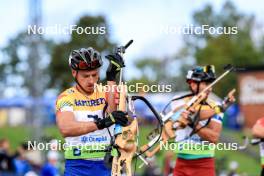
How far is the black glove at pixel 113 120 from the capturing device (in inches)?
284

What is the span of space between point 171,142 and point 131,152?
123 inches

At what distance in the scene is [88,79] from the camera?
25.7 feet

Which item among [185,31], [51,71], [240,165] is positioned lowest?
[240,165]

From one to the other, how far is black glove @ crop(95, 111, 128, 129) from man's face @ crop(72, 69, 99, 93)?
2.13ft

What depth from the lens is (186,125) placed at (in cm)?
1018

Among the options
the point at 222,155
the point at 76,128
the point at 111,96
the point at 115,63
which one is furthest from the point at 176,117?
the point at 222,155

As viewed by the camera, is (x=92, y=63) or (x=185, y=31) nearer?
(x=92, y=63)

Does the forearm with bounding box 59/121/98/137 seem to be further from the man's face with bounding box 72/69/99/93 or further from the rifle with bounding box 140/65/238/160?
the rifle with bounding box 140/65/238/160

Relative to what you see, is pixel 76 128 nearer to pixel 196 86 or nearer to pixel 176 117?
pixel 176 117

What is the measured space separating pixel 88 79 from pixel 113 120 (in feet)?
2.59

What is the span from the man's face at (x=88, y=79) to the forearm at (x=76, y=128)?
56 centimetres

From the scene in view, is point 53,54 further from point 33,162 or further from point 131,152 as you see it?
point 131,152

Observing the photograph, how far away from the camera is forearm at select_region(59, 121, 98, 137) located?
734 cm

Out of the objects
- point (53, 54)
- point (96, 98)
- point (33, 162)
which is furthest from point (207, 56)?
point (96, 98)
